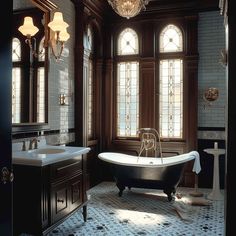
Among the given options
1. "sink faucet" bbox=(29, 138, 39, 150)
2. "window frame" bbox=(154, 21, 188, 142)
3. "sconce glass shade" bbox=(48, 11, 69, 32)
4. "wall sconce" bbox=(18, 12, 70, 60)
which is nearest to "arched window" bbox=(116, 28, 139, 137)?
"window frame" bbox=(154, 21, 188, 142)

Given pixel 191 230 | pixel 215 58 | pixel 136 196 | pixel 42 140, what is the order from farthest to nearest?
pixel 215 58 < pixel 136 196 < pixel 42 140 < pixel 191 230

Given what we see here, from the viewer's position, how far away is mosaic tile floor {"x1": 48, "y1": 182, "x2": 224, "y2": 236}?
131 inches

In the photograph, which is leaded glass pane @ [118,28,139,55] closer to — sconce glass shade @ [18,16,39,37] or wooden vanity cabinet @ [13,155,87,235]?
sconce glass shade @ [18,16,39,37]

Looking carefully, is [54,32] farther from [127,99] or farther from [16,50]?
[127,99]

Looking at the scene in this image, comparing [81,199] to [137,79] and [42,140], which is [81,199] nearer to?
[42,140]

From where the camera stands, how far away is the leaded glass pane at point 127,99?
18.7 feet

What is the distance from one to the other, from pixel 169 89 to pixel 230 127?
3.98m

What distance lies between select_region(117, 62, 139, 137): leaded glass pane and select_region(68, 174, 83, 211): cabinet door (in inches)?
97.4

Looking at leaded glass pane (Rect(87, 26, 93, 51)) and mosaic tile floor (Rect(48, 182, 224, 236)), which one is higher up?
leaded glass pane (Rect(87, 26, 93, 51))

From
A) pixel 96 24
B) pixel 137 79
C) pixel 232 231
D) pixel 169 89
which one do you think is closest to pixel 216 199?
pixel 169 89

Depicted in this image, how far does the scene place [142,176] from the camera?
14.8ft

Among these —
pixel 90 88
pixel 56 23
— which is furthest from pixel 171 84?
pixel 56 23

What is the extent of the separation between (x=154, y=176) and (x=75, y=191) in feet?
5.12

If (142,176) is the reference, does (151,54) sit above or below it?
above
